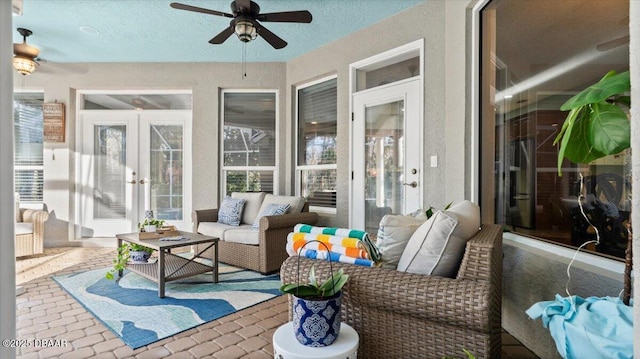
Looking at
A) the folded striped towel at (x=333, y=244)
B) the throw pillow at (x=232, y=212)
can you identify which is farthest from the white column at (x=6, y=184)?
the throw pillow at (x=232, y=212)

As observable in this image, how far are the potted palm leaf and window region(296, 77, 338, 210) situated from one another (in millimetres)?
3124

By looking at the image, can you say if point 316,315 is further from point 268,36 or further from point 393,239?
point 268,36

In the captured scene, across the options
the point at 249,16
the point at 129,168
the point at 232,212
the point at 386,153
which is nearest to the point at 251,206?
the point at 232,212

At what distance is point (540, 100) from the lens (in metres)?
2.69

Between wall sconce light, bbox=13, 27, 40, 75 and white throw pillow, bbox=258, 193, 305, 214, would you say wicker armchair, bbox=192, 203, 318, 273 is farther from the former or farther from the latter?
wall sconce light, bbox=13, 27, 40, 75

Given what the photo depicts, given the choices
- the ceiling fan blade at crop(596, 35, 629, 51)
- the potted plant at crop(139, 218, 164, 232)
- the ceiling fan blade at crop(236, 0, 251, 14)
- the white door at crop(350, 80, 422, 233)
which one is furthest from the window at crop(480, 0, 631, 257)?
the potted plant at crop(139, 218, 164, 232)

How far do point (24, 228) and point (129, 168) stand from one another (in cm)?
149

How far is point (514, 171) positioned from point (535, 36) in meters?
1.22

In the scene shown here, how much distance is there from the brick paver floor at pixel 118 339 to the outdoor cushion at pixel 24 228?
162 cm

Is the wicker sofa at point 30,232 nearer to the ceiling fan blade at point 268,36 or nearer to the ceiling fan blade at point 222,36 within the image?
the ceiling fan blade at point 222,36

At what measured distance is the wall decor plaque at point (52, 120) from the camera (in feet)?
16.4

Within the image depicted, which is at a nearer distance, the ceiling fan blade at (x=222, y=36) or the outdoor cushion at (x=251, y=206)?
the ceiling fan blade at (x=222, y=36)

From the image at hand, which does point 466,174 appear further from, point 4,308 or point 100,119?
point 100,119

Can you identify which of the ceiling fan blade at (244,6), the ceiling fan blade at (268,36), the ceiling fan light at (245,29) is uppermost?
the ceiling fan blade at (244,6)
